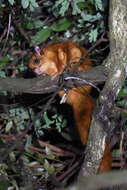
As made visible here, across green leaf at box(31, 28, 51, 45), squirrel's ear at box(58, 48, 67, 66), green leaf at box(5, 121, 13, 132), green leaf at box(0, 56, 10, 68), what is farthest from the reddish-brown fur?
green leaf at box(5, 121, 13, 132)

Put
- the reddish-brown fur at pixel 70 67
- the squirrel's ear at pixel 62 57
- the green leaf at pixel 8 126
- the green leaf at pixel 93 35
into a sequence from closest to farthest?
the reddish-brown fur at pixel 70 67 → the squirrel's ear at pixel 62 57 → the green leaf at pixel 93 35 → the green leaf at pixel 8 126

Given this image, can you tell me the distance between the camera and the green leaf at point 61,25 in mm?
3656

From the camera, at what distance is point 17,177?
11.7ft

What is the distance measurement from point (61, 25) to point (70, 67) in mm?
708

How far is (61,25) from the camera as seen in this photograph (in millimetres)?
3674

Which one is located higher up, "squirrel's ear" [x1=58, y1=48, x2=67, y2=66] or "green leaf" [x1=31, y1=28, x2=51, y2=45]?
"green leaf" [x1=31, y1=28, x2=51, y2=45]

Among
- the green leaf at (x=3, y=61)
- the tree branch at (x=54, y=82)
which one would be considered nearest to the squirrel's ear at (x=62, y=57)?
the green leaf at (x=3, y=61)

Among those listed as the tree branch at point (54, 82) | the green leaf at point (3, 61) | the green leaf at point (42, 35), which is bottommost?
the tree branch at point (54, 82)

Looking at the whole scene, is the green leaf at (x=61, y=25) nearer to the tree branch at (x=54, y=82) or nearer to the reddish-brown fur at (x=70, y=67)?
the reddish-brown fur at (x=70, y=67)

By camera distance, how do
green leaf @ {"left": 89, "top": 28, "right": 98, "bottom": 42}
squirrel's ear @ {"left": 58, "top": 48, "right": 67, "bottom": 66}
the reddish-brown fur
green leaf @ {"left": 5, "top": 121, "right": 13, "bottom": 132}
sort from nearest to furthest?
the reddish-brown fur, squirrel's ear @ {"left": 58, "top": 48, "right": 67, "bottom": 66}, green leaf @ {"left": 89, "top": 28, "right": 98, "bottom": 42}, green leaf @ {"left": 5, "top": 121, "right": 13, "bottom": 132}

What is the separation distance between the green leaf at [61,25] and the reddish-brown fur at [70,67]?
19cm

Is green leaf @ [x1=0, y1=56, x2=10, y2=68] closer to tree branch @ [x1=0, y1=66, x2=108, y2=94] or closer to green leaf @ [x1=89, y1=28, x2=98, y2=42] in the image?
green leaf @ [x1=89, y1=28, x2=98, y2=42]

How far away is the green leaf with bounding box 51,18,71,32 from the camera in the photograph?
366cm

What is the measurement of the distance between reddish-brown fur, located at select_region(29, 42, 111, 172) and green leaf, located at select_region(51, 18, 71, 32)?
0.19 metres
